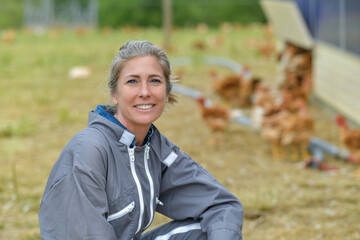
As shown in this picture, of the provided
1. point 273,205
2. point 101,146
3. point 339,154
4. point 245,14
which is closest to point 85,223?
point 101,146

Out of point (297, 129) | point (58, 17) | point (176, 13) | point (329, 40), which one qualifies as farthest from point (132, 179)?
point (176, 13)

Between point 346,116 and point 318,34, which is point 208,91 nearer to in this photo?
point 318,34

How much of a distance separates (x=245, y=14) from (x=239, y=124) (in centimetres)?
2154

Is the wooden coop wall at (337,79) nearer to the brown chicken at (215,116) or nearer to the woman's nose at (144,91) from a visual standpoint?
the brown chicken at (215,116)

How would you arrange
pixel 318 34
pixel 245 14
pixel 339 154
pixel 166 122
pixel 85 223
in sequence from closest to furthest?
pixel 85 223 → pixel 339 154 → pixel 166 122 → pixel 318 34 → pixel 245 14

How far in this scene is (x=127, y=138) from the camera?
6.88 ft

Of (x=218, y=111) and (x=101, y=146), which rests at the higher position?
(x=101, y=146)

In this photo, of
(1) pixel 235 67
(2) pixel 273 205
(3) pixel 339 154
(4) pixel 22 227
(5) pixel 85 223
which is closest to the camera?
(5) pixel 85 223

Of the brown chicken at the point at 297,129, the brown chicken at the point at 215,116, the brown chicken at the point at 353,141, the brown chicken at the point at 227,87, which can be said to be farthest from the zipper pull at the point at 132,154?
the brown chicken at the point at 227,87

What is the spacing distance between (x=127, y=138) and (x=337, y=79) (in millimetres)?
5352

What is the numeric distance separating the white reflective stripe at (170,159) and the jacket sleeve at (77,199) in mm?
403

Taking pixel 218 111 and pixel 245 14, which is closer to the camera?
pixel 218 111

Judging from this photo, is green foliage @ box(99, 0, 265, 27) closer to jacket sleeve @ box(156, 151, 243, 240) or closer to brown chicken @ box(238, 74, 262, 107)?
brown chicken @ box(238, 74, 262, 107)

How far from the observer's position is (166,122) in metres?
7.07
